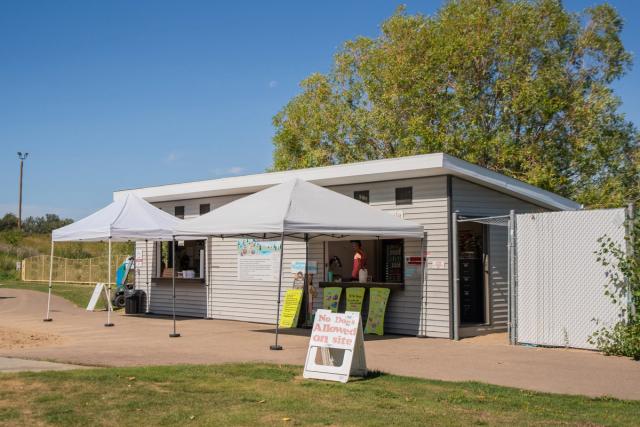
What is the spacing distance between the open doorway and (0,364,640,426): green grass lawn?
6.91 m

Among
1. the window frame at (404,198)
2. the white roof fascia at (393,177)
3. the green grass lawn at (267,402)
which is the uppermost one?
the white roof fascia at (393,177)

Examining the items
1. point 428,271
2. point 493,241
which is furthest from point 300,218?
point 493,241

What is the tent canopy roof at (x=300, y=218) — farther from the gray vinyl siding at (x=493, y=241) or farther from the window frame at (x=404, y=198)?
the gray vinyl siding at (x=493, y=241)

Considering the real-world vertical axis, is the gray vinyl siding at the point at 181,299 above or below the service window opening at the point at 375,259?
below

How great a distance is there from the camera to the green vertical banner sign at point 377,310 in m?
15.0

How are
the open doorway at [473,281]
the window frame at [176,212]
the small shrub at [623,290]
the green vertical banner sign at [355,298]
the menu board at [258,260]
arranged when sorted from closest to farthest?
1. the small shrub at [623,290]
2. the green vertical banner sign at [355,298]
3. the open doorway at [473,281]
4. the menu board at [258,260]
5. the window frame at [176,212]

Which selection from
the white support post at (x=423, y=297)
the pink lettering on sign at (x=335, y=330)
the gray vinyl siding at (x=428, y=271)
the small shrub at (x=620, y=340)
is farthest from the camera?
the white support post at (x=423, y=297)

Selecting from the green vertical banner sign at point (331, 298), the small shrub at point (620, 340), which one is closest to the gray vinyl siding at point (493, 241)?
the green vertical banner sign at point (331, 298)

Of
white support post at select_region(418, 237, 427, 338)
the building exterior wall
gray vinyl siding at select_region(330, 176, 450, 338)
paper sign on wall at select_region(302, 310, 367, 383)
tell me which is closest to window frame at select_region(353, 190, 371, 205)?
the building exterior wall

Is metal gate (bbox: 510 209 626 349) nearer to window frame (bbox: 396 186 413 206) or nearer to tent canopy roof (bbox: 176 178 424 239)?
tent canopy roof (bbox: 176 178 424 239)

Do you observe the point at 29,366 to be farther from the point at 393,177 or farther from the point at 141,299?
the point at 141,299

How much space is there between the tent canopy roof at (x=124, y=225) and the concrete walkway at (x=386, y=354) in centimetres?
211

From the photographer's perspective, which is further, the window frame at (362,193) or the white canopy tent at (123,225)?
the white canopy tent at (123,225)

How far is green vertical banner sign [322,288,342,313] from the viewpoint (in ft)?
52.0
